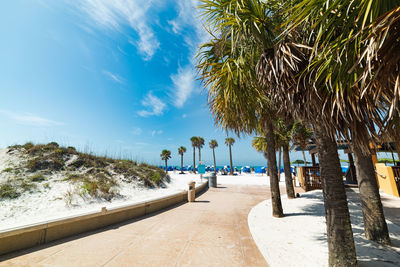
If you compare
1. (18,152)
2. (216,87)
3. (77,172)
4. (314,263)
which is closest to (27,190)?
(77,172)

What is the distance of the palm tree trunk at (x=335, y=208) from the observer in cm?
275

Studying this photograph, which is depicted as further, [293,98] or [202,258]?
[202,258]

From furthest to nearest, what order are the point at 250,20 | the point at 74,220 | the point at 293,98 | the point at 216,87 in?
the point at 216,87 < the point at 74,220 < the point at 250,20 < the point at 293,98

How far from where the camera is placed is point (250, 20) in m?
3.31

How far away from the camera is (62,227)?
4.35 meters

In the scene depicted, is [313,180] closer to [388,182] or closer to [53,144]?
[388,182]

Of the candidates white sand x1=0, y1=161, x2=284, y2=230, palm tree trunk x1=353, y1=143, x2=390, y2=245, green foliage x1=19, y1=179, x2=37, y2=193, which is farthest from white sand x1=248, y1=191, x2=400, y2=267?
green foliage x1=19, y1=179, x2=37, y2=193

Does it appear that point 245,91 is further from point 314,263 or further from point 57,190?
point 57,190

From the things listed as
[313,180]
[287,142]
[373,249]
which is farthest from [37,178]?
[313,180]

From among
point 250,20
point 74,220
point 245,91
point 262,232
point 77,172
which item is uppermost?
point 250,20

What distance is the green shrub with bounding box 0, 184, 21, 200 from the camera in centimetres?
809

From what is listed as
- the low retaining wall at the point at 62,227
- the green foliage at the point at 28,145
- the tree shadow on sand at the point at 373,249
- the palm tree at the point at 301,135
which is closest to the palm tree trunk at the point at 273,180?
the tree shadow on sand at the point at 373,249

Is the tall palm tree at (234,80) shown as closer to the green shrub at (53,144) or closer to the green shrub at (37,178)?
the green shrub at (37,178)

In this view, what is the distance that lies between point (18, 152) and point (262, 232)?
61.3ft
